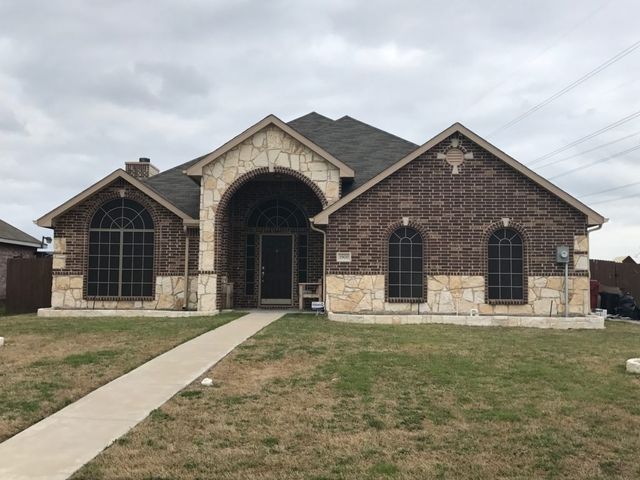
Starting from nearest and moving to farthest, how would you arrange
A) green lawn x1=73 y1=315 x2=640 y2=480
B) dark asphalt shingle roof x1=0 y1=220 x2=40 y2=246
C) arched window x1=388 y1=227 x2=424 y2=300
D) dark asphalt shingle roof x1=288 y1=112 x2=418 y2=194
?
green lawn x1=73 y1=315 x2=640 y2=480, arched window x1=388 y1=227 x2=424 y2=300, dark asphalt shingle roof x1=288 y1=112 x2=418 y2=194, dark asphalt shingle roof x1=0 y1=220 x2=40 y2=246

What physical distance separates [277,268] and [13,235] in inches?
604

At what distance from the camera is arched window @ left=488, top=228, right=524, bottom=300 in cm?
1428

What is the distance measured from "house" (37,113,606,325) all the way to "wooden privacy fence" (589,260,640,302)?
513 centimetres

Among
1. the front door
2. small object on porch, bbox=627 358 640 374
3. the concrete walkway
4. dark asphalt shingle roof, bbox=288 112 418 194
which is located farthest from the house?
the concrete walkway

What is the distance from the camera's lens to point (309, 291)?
1659 cm

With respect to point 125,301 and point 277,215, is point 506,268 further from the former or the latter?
point 125,301

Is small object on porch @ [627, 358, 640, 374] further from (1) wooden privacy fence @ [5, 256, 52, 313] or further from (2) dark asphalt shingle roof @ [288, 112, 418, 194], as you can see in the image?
(1) wooden privacy fence @ [5, 256, 52, 313]

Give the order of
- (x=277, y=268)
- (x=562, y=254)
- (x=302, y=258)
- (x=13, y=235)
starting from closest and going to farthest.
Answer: (x=562, y=254), (x=302, y=258), (x=277, y=268), (x=13, y=235)

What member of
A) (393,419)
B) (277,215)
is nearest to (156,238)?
(277,215)

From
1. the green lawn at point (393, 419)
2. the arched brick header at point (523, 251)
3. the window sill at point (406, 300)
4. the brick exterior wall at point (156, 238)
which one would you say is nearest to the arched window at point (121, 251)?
the brick exterior wall at point (156, 238)

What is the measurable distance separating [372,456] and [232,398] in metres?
2.25

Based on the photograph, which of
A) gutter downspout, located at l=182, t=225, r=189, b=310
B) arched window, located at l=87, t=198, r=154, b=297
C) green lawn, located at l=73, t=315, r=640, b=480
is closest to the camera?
green lawn, located at l=73, t=315, r=640, b=480

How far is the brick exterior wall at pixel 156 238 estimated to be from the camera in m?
15.5

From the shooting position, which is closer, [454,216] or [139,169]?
[454,216]
